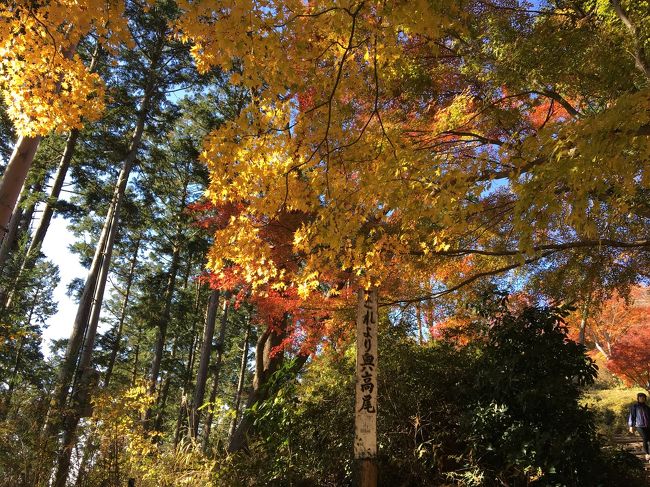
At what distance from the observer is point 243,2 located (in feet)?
8.32

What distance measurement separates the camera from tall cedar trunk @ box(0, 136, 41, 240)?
3.40 m

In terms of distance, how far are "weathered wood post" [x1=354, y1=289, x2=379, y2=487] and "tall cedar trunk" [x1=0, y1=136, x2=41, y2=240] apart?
3689 millimetres

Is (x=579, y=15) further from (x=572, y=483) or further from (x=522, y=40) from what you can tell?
(x=572, y=483)

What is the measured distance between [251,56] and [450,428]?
539 centimetres

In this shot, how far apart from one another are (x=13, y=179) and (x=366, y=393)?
4167mm

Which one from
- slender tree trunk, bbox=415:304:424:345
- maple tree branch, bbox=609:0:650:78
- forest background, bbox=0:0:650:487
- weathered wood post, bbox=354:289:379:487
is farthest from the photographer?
slender tree trunk, bbox=415:304:424:345

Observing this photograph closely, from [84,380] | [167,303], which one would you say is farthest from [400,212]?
[167,303]

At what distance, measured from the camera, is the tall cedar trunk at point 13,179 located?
3.40 metres

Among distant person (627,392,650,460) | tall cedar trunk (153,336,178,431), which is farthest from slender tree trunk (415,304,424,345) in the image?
tall cedar trunk (153,336,178,431)

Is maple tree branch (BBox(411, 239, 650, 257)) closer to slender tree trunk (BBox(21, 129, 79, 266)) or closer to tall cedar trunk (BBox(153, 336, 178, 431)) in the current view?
slender tree trunk (BBox(21, 129, 79, 266))

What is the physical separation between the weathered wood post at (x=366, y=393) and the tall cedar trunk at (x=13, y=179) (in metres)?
3.69

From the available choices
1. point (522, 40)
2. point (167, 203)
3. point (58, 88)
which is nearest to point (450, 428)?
point (522, 40)

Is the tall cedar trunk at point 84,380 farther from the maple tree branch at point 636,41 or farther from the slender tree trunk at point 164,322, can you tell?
the maple tree branch at point 636,41

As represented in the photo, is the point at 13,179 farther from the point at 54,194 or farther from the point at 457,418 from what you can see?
the point at 54,194
